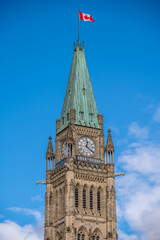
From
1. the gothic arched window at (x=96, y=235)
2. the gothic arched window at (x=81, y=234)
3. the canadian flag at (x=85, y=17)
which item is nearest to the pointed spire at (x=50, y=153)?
the gothic arched window at (x=81, y=234)

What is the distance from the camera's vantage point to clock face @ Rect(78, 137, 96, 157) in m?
128

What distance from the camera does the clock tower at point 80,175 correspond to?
123 m

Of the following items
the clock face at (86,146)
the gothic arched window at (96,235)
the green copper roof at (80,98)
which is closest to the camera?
the gothic arched window at (96,235)

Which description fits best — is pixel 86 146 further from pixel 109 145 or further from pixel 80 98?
pixel 80 98

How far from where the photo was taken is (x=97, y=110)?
13450 cm

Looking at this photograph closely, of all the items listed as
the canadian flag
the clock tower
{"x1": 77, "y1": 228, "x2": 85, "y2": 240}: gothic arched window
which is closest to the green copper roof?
the clock tower

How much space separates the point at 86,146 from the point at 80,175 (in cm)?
589

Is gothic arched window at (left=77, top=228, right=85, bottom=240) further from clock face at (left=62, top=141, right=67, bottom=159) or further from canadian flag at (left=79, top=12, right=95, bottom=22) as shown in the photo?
canadian flag at (left=79, top=12, right=95, bottom=22)

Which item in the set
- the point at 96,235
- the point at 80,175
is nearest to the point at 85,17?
the point at 80,175

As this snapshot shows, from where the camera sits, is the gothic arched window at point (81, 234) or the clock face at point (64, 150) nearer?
the gothic arched window at point (81, 234)

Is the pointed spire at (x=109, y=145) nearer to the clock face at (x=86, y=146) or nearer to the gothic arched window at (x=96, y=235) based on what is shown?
the clock face at (x=86, y=146)

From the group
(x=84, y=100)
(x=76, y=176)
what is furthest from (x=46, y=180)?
(x=84, y=100)

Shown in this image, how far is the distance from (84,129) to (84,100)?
5761mm

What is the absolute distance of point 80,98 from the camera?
133m
